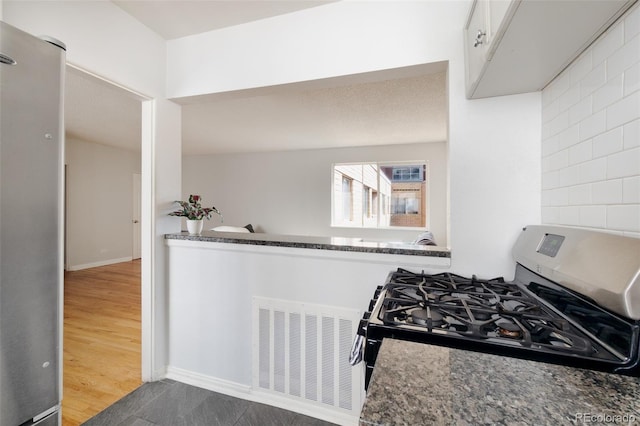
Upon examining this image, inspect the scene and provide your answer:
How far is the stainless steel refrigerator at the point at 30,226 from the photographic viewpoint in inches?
31.4

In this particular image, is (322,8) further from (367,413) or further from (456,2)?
(367,413)

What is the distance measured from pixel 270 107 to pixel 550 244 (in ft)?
9.89

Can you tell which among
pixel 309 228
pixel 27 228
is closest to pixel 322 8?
pixel 27 228

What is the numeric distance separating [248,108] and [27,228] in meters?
2.89

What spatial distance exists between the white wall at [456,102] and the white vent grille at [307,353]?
74 centimetres

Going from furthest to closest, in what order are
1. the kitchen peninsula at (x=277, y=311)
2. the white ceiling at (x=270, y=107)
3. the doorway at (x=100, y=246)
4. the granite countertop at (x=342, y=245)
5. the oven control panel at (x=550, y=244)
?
the doorway at (x=100, y=246)
the white ceiling at (x=270, y=107)
the kitchen peninsula at (x=277, y=311)
the granite countertop at (x=342, y=245)
the oven control panel at (x=550, y=244)

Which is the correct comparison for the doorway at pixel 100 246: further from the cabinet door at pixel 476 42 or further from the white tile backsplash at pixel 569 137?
the white tile backsplash at pixel 569 137

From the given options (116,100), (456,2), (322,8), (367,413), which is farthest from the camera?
(116,100)

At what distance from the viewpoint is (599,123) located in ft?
3.08

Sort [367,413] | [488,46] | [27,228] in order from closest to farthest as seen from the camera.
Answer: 1. [367,413]
2. [27,228]
3. [488,46]

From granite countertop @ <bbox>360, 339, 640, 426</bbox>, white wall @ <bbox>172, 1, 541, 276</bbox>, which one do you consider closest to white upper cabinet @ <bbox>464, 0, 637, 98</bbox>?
→ white wall @ <bbox>172, 1, 541, 276</bbox>

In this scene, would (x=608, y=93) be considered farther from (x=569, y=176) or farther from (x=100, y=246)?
(x=100, y=246)

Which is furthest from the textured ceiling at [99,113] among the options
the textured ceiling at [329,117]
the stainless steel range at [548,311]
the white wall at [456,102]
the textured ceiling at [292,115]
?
the stainless steel range at [548,311]

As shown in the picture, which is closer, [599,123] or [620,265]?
[620,265]
